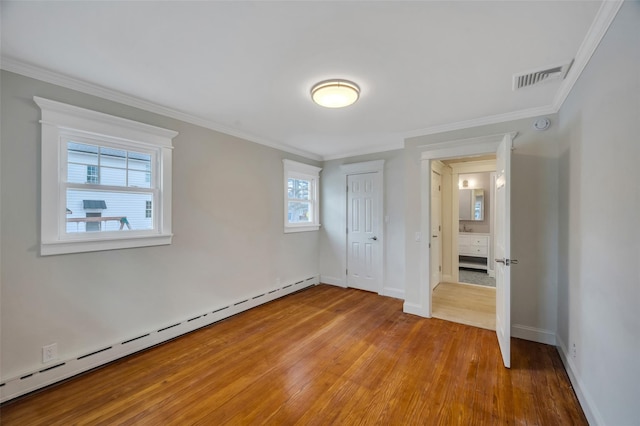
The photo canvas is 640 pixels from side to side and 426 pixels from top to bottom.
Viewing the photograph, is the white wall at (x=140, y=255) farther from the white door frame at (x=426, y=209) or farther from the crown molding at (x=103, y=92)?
the white door frame at (x=426, y=209)

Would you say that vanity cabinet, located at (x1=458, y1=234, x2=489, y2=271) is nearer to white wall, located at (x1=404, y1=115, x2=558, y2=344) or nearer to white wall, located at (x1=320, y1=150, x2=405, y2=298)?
white wall, located at (x1=320, y1=150, x2=405, y2=298)

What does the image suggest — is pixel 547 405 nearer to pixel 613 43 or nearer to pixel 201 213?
pixel 613 43

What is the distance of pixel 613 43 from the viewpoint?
1.44 meters

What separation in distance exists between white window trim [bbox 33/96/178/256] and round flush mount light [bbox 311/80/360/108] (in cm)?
175

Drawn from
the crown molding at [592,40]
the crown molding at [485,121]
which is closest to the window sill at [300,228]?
the crown molding at [485,121]

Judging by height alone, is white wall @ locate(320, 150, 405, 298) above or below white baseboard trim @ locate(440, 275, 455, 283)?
above

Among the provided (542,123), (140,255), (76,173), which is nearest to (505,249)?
(542,123)

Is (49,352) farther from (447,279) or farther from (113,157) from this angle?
(447,279)

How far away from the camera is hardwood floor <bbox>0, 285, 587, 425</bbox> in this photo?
5.85ft

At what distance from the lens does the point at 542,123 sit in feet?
9.09

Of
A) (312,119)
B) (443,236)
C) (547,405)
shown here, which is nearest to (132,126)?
(312,119)

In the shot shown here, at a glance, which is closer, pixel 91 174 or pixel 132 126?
pixel 91 174

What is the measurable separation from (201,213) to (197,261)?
0.59m

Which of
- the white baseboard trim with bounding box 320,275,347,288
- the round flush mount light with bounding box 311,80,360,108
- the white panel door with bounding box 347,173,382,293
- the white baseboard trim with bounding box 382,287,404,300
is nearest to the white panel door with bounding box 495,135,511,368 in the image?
the round flush mount light with bounding box 311,80,360,108
